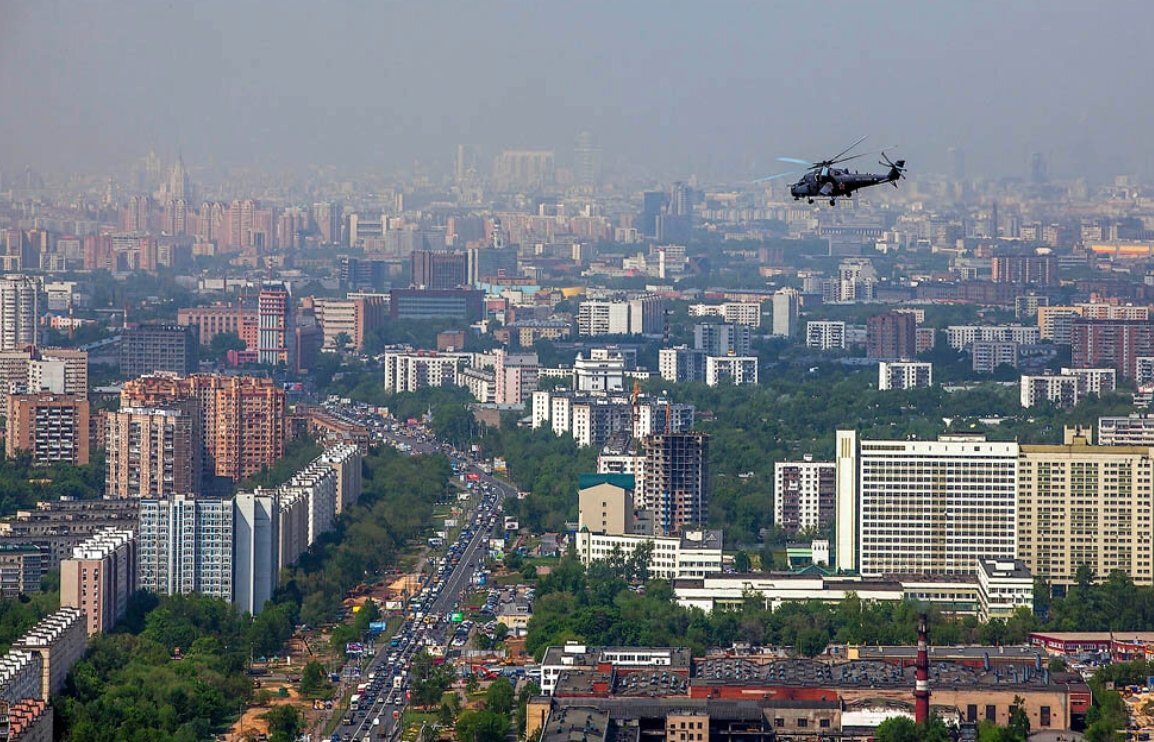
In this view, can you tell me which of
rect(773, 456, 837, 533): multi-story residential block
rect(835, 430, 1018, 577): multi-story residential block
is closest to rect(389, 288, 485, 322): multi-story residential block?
rect(773, 456, 837, 533): multi-story residential block

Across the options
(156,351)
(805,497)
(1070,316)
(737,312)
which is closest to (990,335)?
(1070,316)

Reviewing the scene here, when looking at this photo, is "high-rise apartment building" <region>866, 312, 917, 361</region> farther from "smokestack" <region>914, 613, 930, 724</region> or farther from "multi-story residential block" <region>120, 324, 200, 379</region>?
"smokestack" <region>914, 613, 930, 724</region>

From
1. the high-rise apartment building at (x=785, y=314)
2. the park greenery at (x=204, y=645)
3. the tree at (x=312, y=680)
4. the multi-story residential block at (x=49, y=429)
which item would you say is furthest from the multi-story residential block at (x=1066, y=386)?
the tree at (x=312, y=680)

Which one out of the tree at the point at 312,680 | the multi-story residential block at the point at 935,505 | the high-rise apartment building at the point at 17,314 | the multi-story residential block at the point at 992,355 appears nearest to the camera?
the tree at the point at 312,680

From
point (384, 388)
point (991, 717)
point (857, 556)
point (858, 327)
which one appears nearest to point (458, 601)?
point (857, 556)

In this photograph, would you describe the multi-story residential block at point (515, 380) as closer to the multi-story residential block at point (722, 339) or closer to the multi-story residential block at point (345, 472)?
the multi-story residential block at point (722, 339)

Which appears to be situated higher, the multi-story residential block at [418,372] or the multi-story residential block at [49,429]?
the multi-story residential block at [418,372]

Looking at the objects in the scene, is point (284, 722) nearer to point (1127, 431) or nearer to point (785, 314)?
point (1127, 431)
